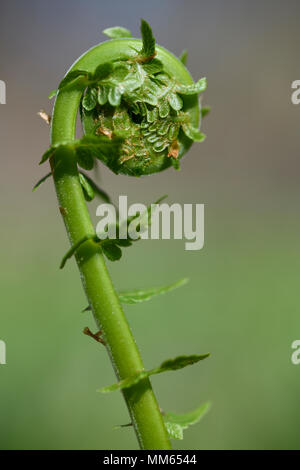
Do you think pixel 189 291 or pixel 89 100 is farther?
pixel 189 291

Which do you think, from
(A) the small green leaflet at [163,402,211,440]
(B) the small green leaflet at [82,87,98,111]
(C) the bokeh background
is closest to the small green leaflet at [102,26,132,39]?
(B) the small green leaflet at [82,87,98,111]

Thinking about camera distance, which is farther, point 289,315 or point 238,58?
point 238,58

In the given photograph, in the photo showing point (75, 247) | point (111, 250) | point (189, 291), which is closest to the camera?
point (75, 247)

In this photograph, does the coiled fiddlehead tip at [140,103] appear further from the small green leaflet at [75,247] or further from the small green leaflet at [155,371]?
Result: the small green leaflet at [155,371]

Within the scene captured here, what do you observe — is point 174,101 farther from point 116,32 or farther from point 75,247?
point 75,247

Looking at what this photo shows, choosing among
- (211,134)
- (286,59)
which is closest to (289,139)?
(211,134)

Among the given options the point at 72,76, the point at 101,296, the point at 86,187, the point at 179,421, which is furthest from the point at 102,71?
the point at 179,421

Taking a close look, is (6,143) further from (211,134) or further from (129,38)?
(129,38)
